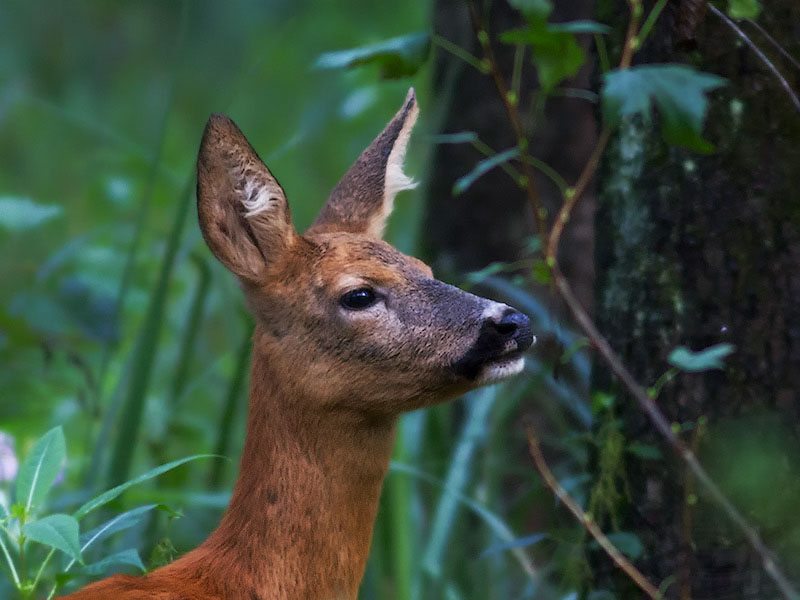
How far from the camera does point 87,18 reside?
10.0 m

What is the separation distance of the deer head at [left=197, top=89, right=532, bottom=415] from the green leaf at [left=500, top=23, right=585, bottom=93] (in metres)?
0.69

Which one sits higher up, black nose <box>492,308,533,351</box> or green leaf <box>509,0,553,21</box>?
green leaf <box>509,0,553,21</box>

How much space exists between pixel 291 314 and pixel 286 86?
20.8ft

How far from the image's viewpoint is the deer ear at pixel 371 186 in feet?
11.8

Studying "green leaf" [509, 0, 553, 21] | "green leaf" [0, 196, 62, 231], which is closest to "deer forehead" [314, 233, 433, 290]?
"green leaf" [509, 0, 553, 21]

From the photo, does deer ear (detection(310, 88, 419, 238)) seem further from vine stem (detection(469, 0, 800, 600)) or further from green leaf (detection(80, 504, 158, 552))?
green leaf (detection(80, 504, 158, 552))

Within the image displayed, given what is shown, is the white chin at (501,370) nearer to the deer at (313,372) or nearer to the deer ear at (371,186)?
the deer at (313,372)

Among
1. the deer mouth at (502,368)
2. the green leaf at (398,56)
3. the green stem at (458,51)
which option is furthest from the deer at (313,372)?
the green stem at (458,51)

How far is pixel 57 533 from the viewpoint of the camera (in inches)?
89.5

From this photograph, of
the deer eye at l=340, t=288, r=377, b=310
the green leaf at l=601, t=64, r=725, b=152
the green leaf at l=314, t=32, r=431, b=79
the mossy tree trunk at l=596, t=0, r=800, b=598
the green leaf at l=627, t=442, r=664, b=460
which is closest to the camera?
the green leaf at l=601, t=64, r=725, b=152

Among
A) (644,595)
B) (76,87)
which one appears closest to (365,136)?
(76,87)

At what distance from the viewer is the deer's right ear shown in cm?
308

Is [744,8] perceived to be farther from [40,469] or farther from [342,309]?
[40,469]

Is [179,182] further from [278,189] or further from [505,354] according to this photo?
[505,354]
